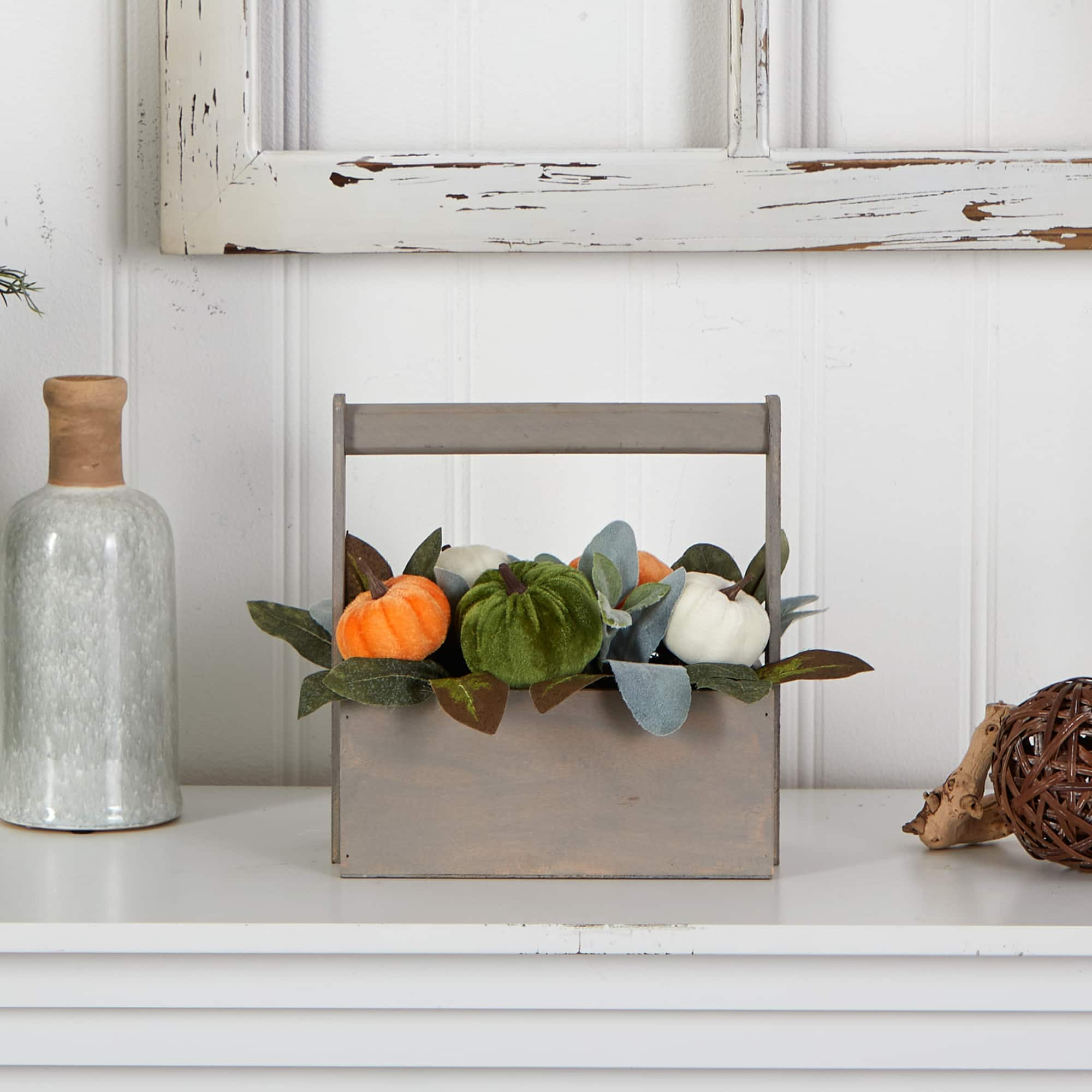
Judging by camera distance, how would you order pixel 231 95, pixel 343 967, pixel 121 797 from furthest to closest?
pixel 231 95
pixel 121 797
pixel 343 967

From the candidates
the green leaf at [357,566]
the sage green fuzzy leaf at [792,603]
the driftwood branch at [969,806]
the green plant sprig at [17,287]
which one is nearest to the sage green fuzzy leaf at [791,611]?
the sage green fuzzy leaf at [792,603]

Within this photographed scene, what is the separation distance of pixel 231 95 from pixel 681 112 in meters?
0.30

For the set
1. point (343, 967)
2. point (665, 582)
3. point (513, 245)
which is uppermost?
point (513, 245)

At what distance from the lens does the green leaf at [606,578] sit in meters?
0.61

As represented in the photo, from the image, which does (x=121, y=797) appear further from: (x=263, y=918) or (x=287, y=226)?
(x=287, y=226)

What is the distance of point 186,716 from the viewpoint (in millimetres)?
850

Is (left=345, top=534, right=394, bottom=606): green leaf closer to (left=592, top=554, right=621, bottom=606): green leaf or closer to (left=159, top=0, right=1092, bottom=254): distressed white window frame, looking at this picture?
(left=592, top=554, right=621, bottom=606): green leaf

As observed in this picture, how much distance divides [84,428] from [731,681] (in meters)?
0.38

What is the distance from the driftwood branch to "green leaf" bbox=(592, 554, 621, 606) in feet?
0.72

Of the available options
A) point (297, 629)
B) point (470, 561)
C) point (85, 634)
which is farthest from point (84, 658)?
point (470, 561)

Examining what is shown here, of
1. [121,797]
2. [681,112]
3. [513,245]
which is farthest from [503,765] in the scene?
[681,112]

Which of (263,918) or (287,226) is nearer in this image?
(263,918)

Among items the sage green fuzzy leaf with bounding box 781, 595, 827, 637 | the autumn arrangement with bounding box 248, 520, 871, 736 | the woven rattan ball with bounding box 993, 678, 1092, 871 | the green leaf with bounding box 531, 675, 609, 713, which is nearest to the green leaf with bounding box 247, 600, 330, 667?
the autumn arrangement with bounding box 248, 520, 871, 736

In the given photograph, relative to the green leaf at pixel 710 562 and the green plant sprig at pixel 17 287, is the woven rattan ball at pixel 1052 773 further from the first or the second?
the green plant sprig at pixel 17 287
